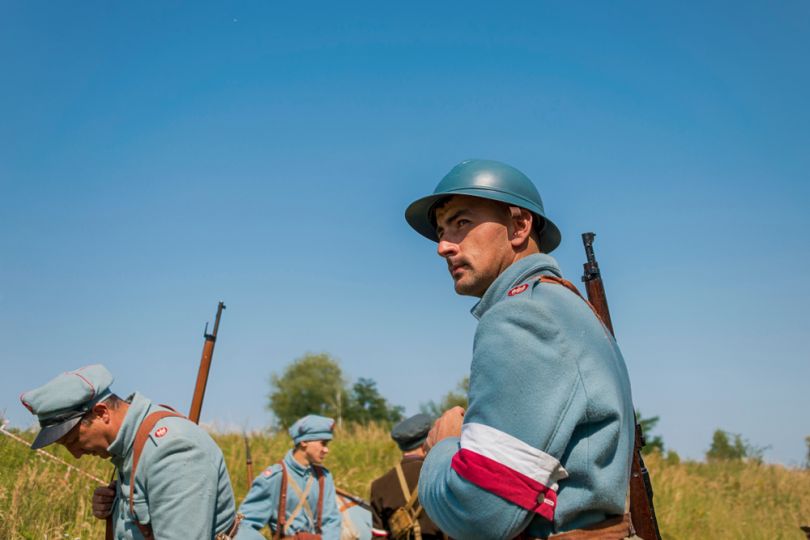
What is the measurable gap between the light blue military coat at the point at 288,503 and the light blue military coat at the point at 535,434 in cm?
755

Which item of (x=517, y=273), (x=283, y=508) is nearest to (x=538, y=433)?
(x=517, y=273)

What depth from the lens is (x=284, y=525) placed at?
30.9 ft

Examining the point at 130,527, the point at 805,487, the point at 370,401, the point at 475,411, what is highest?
the point at 370,401

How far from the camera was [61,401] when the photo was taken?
4383 mm

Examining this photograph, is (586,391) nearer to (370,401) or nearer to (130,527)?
(130,527)

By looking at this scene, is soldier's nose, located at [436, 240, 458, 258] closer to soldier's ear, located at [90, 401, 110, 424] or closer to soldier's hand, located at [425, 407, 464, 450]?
soldier's hand, located at [425, 407, 464, 450]

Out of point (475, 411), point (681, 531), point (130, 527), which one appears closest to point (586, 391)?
point (475, 411)

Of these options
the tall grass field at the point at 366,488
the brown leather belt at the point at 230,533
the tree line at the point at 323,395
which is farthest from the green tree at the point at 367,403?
the brown leather belt at the point at 230,533

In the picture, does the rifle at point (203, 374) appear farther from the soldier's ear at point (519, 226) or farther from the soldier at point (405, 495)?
the soldier's ear at point (519, 226)

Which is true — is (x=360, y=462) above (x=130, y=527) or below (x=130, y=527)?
above

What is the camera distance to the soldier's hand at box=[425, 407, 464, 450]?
271cm

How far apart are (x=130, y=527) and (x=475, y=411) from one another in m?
2.88

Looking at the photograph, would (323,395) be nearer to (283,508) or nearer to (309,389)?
(309,389)

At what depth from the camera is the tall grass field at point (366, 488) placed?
681cm
